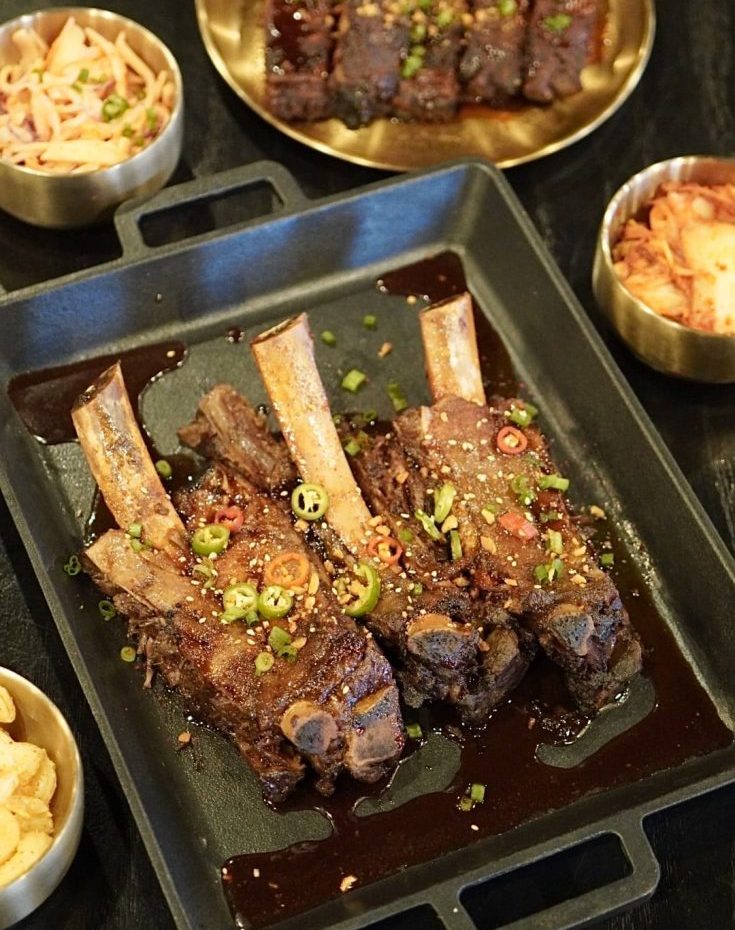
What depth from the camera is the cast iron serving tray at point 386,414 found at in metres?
3.53

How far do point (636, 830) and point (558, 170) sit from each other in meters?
3.25

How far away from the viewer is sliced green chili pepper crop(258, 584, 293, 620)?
3.70 metres

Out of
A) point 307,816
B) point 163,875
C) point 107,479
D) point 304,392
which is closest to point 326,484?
point 304,392

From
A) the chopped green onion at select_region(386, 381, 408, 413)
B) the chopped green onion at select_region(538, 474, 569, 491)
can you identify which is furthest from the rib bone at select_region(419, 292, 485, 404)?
the chopped green onion at select_region(538, 474, 569, 491)

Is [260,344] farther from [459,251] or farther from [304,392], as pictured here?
[459,251]

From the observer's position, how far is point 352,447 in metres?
4.30

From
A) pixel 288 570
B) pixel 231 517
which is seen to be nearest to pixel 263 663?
pixel 288 570

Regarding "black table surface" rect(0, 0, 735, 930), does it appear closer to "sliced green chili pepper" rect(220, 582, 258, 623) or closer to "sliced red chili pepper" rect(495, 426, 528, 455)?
"sliced green chili pepper" rect(220, 582, 258, 623)

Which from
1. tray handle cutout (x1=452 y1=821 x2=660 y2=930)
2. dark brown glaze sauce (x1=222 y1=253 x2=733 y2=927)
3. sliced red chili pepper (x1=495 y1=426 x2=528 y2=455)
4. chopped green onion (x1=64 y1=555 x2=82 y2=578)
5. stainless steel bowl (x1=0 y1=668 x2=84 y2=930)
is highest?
sliced red chili pepper (x1=495 y1=426 x2=528 y2=455)

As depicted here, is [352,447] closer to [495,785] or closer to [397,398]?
[397,398]

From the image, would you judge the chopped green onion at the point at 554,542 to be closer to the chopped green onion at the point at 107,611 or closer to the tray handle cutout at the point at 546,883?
the tray handle cutout at the point at 546,883

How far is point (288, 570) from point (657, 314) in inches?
70.7

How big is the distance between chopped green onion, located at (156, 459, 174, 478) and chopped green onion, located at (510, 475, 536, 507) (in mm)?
1258

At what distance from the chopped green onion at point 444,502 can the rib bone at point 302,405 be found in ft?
0.95
